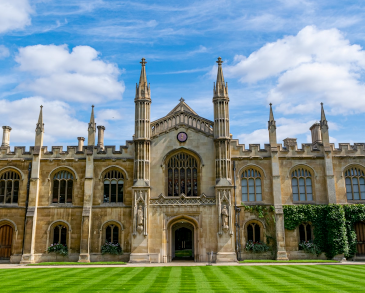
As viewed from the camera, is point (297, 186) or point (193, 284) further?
point (297, 186)

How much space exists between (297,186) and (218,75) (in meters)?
11.3

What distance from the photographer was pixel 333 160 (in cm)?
3125

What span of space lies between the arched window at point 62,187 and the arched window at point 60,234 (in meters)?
2.17

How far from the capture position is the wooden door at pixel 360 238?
97.7 feet

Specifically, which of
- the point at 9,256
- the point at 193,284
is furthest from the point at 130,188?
the point at 193,284

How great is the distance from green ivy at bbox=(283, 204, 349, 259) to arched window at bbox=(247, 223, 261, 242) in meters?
2.20

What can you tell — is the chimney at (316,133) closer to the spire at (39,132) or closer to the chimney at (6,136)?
the spire at (39,132)

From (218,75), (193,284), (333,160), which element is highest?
(218,75)

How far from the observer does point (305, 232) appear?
1179 inches

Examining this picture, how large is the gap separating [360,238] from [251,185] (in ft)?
31.0

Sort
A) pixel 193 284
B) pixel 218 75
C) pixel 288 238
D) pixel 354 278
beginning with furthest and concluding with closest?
pixel 218 75 < pixel 288 238 < pixel 354 278 < pixel 193 284

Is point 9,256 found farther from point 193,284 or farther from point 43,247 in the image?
point 193,284

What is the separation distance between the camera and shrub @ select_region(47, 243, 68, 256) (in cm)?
2965

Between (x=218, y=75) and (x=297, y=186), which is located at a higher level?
(x=218, y=75)
